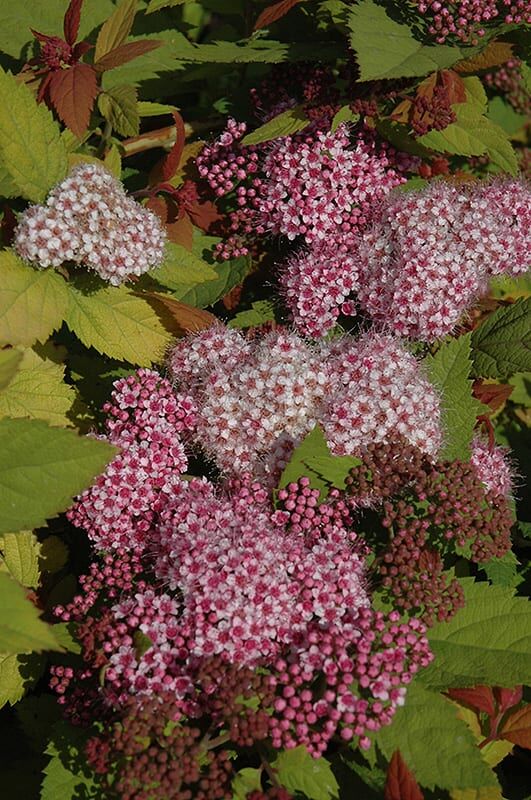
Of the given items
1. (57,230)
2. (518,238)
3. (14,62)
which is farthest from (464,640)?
(14,62)

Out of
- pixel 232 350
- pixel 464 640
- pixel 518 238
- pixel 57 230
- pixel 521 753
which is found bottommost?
pixel 521 753

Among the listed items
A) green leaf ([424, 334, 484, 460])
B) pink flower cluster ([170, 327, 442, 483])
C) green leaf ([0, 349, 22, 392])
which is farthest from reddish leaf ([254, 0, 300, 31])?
green leaf ([0, 349, 22, 392])

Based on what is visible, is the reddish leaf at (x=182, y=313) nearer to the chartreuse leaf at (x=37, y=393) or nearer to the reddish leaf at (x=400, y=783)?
the chartreuse leaf at (x=37, y=393)

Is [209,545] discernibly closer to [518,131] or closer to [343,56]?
[343,56]

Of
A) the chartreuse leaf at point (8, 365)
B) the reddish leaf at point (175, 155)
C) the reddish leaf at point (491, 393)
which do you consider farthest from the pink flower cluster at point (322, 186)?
the chartreuse leaf at point (8, 365)

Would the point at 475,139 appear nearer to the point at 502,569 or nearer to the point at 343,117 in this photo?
the point at 343,117

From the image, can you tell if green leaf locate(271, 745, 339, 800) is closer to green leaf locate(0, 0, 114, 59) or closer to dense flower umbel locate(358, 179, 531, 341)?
dense flower umbel locate(358, 179, 531, 341)

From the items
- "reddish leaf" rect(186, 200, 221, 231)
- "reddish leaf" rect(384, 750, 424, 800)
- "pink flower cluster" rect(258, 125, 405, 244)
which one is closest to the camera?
"reddish leaf" rect(384, 750, 424, 800)
